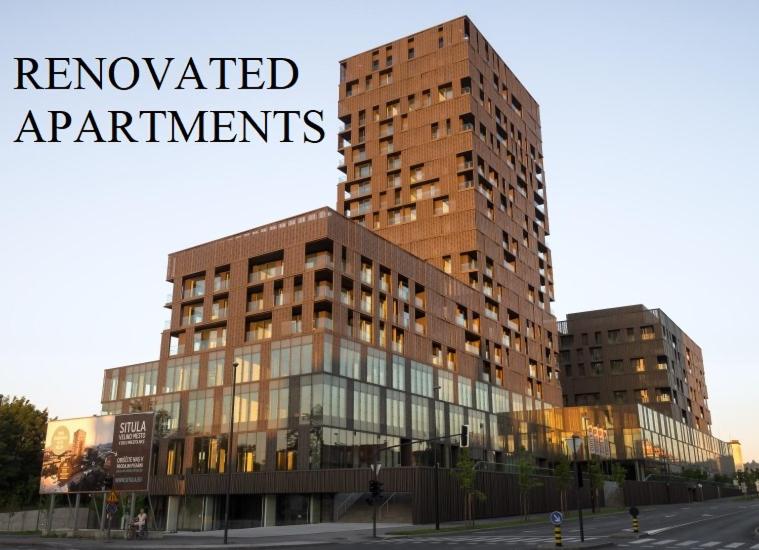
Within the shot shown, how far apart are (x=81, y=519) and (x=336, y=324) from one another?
27.9 m

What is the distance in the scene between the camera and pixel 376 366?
7431cm

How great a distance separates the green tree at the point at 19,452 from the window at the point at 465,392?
5228cm

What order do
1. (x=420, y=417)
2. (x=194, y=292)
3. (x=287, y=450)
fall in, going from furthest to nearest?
(x=194, y=292)
(x=420, y=417)
(x=287, y=450)

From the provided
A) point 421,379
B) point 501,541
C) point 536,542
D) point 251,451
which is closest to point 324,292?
point 251,451

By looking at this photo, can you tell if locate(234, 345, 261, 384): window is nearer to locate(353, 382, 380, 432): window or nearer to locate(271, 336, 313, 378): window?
locate(271, 336, 313, 378): window

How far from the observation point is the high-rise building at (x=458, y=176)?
10150 cm

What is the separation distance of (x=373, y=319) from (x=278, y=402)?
1390 centimetres

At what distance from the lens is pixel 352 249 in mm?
74812

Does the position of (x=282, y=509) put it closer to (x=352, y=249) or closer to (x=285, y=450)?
(x=285, y=450)

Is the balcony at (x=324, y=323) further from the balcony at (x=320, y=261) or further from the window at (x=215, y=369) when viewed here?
the window at (x=215, y=369)

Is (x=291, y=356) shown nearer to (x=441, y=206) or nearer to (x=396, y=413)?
(x=396, y=413)

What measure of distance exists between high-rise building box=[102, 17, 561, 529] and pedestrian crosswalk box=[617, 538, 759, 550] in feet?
53.3

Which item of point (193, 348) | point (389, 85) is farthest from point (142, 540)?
point (389, 85)

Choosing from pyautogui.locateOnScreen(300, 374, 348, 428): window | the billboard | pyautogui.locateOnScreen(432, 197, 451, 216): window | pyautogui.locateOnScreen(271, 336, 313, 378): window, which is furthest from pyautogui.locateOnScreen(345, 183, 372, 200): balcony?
the billboard
